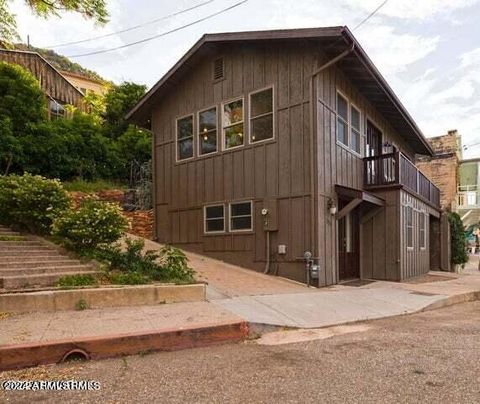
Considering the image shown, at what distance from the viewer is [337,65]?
1053 centimetres

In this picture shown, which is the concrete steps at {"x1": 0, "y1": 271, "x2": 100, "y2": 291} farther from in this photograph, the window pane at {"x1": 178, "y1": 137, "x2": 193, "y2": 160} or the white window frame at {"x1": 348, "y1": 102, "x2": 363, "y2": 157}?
the white window frame at {"x1": 348, "y1": 102, "x2": 363, "y2": 157}

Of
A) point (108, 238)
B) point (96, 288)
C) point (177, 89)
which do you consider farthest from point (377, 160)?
point (96, 288)

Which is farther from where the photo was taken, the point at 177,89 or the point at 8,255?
the point at 177,89

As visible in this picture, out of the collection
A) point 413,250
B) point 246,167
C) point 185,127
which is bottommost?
point 413,250

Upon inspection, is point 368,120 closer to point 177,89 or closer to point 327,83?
point 327,83

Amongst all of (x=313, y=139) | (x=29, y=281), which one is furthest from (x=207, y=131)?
(x=29, y=281)

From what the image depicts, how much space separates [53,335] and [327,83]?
837 centimetres

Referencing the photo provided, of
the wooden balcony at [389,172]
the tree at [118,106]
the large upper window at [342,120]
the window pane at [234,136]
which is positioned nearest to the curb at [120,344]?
the window pane at [234,136]

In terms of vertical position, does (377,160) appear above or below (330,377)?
above

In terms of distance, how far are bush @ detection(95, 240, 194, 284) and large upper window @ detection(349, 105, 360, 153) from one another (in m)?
6.41

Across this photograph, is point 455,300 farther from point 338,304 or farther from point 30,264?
point 30,264

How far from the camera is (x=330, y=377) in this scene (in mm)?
3713

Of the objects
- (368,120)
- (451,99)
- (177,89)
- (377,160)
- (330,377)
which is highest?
(451,99)

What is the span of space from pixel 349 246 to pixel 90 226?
23.7 feet
